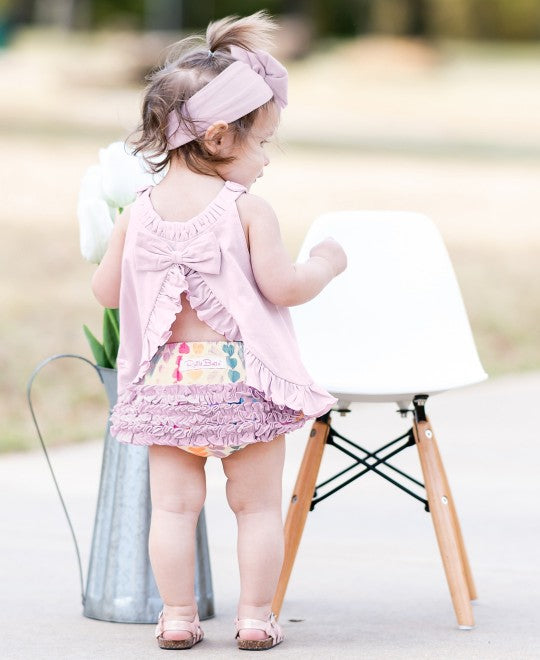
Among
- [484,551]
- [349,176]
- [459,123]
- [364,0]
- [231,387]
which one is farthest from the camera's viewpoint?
[364,0]

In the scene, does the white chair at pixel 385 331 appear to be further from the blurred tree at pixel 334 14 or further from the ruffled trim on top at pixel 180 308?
the blurred tree at pixel 334 14

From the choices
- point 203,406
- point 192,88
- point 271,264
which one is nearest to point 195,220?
point 271,264

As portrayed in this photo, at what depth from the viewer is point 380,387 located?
3.12 meters

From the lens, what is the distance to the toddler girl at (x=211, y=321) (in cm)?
276

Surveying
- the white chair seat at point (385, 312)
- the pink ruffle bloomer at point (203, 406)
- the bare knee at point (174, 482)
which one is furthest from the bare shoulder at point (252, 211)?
the bare knee at point (174, 482)

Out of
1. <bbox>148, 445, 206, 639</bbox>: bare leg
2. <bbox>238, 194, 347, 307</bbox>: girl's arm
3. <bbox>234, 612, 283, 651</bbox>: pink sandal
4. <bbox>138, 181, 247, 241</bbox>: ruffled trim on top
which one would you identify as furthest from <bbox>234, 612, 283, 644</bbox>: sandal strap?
<bbox>138, 181, 247, 241</bbox>: ruffled trim on top

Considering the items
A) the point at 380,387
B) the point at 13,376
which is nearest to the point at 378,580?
the point at 380,387

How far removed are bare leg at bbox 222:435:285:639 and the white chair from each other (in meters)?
0.32

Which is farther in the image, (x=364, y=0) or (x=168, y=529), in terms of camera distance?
(x=364, y=0)

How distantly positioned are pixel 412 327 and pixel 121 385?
76 cm

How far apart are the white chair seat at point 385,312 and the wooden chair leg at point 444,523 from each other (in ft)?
0.40

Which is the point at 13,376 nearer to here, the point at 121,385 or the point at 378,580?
the point at 378,580

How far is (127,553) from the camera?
3141 millimetres

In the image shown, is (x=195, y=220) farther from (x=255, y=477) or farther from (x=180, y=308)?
(x=255, y=477)
